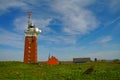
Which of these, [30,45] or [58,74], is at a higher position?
[30,45]

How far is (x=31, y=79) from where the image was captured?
2370 cm

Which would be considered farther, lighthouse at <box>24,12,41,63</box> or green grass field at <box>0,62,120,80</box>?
lighthouse at <box>24,12,41,63</box>

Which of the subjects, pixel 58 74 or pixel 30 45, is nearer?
pixel 58 74

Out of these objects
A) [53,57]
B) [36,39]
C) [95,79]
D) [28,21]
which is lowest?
[95,79]

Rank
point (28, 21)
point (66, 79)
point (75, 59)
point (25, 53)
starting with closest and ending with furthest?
1. point (66, 79)
2. point (25, 53)
3. point (28, 21)
4. point (75, 59)

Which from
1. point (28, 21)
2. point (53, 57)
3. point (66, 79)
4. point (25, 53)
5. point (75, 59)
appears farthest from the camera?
point (75, 59)

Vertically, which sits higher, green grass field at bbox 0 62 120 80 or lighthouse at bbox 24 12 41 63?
lighthouse at bbox 24 12 41 63

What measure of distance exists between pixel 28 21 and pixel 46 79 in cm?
9415

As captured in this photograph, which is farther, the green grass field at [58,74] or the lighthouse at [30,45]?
the lighthouse at [30,45]

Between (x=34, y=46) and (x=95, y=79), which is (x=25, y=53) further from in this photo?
(x=95, y=79)

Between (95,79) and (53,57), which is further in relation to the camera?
(53,57)

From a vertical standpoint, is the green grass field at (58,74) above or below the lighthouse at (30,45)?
below

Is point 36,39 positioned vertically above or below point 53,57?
above

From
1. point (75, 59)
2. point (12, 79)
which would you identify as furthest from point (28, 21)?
point (12, 79)
